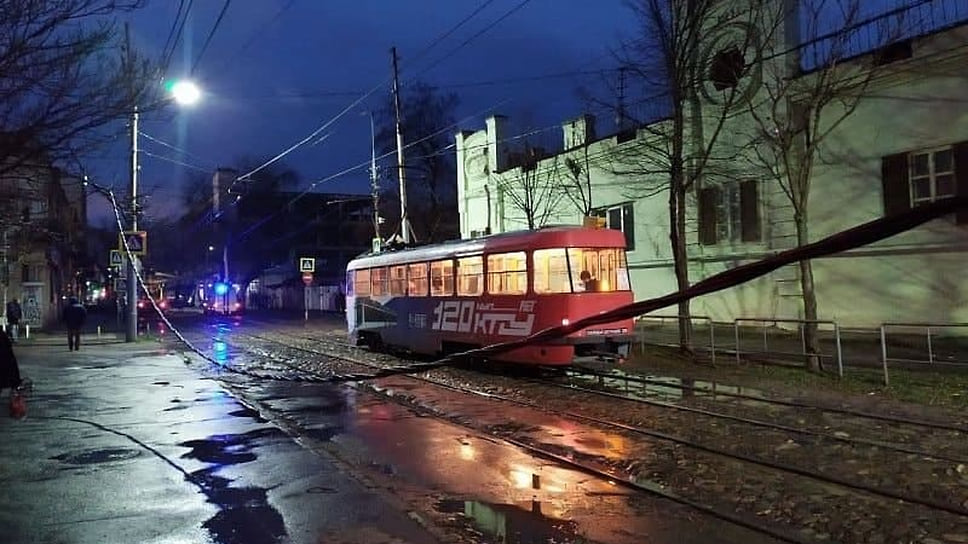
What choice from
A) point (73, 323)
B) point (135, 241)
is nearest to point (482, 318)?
point (135, 241)

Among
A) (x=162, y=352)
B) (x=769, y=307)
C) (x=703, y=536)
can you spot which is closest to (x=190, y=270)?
(x=162, y=352)

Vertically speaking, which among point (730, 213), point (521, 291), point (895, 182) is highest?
point (895, 182)

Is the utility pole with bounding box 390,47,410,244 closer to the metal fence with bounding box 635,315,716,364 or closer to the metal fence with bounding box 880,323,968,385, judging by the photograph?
the metal fence with bounding box 635,315,716,364

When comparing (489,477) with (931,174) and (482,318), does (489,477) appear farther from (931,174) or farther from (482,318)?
(931,174)

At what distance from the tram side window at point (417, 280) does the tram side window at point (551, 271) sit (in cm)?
469

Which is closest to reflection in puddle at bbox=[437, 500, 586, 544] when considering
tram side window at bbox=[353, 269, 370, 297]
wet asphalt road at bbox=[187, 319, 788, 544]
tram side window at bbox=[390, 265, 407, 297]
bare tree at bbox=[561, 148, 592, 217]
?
wet asphalt road at bbox=[187, 319, 788, 544]

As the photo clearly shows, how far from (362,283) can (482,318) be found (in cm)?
818

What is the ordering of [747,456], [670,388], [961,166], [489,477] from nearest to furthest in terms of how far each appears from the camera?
[489,477]
[747,456]
[670,388]
[961,166]

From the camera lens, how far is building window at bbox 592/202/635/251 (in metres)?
29.4

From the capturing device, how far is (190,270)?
99.1 meters

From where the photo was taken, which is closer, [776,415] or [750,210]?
[776,415]

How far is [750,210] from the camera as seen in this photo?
2461cm

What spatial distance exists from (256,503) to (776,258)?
566 cm

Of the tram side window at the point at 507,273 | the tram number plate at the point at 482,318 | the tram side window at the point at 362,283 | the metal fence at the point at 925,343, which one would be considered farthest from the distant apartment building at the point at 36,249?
the metal fence at the point at 925,343
